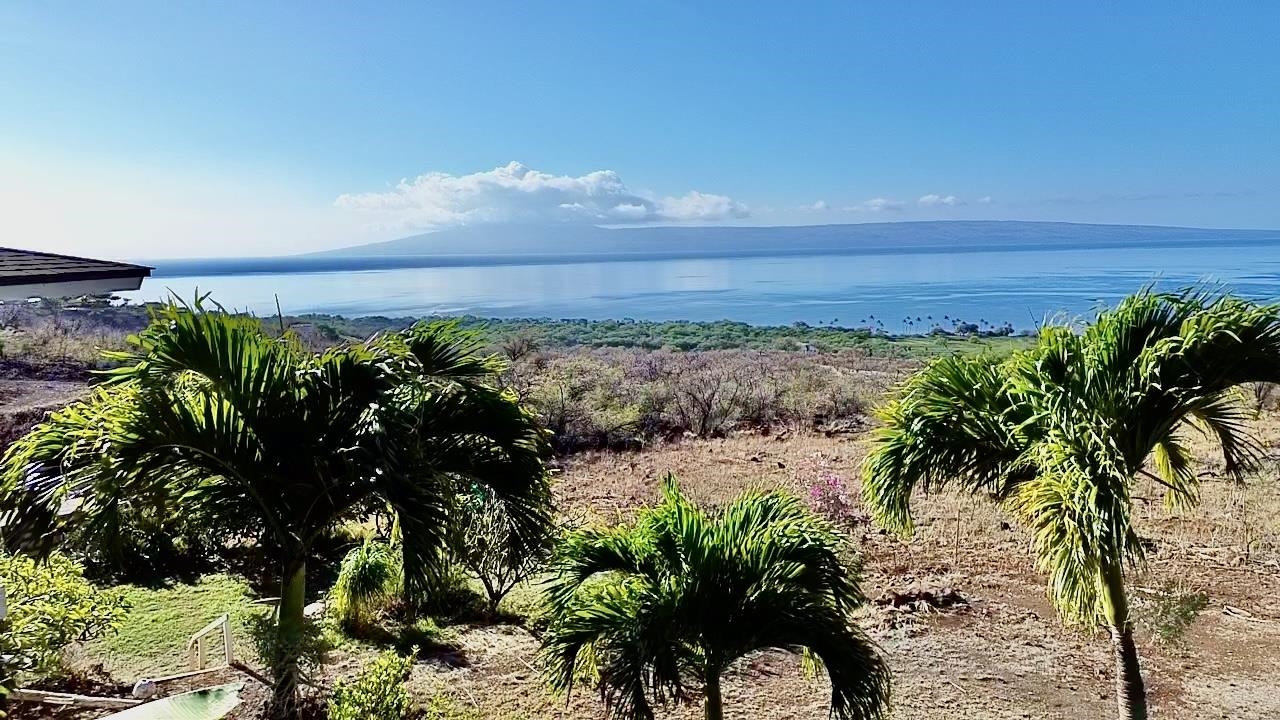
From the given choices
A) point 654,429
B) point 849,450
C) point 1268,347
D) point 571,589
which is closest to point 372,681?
point 571,589

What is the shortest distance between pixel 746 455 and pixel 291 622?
9.36m

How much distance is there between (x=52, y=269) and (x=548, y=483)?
8.15 ft

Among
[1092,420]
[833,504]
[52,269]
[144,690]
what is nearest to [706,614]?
[1092,420]

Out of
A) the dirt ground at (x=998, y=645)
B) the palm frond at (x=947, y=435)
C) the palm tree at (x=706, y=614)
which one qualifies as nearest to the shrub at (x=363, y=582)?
the dirt ground at (x=998, y=645)

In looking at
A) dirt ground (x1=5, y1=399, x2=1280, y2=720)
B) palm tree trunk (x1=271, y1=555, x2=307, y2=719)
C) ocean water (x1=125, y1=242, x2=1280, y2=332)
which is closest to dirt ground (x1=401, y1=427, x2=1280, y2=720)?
→ dirt ground (x1=5, y1=399, x2=1280, y2=720)

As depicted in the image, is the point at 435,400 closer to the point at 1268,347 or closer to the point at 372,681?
the point at 372,681

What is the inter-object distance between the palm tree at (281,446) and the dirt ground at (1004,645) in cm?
183

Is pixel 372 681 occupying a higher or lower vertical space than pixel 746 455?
higher

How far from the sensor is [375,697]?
3.72m

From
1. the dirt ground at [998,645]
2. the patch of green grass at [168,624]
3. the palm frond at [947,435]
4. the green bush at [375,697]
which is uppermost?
the palm frond at [947,435]

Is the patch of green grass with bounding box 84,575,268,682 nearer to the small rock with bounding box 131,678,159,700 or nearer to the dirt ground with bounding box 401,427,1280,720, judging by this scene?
the small rock with bounding box 131,678,159,700

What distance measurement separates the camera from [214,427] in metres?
3.39

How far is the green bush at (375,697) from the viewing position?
11.9 feet

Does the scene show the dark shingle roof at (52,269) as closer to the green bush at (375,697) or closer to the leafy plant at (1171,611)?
the green bush at (375,697)
